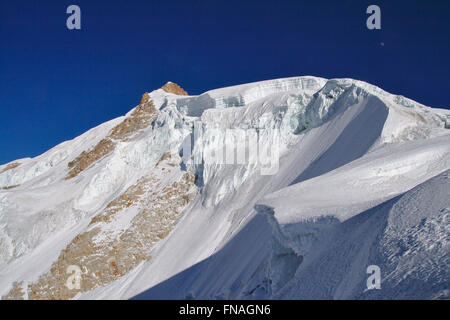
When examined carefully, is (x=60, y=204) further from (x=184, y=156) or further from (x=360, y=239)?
(x=360, y=239)

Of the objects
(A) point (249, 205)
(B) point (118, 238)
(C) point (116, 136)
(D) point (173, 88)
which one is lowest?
(B) point (118, 238)

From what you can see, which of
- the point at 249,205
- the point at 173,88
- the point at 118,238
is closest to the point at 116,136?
the point at 173,88

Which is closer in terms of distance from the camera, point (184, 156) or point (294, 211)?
point (294, 211)

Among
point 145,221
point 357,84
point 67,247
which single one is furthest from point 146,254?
point 357,84

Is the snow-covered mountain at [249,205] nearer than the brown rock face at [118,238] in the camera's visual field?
Yes

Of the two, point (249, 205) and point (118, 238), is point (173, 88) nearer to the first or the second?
point (118, 238)

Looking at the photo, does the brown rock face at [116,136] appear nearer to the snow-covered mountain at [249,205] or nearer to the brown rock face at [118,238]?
the snow-covered mountain at [249,205]

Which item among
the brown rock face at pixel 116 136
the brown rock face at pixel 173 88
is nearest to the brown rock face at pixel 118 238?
the brown rock face at pixel 116 136

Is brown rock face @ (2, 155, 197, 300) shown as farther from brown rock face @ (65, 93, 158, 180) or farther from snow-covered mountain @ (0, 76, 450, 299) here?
brown rock face @ (65, 93, 158, 180)
